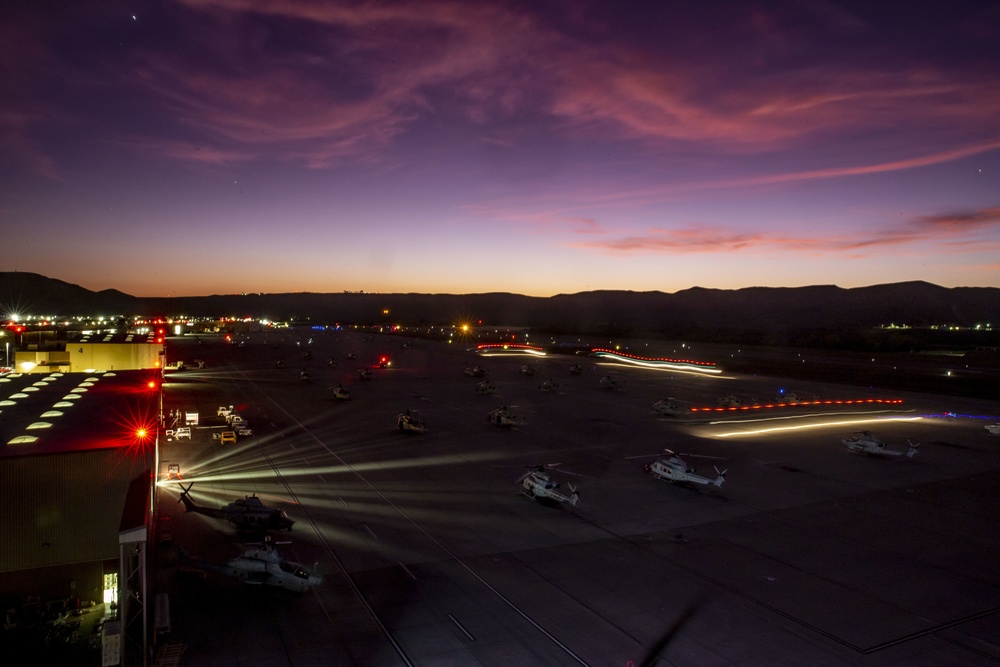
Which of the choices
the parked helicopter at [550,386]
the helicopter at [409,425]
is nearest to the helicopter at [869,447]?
the helicopter at [409,425]

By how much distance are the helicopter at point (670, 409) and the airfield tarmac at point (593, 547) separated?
3461 millimetres

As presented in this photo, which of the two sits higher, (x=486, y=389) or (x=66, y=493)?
(x=66, y=493)

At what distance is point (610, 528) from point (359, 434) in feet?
76.6

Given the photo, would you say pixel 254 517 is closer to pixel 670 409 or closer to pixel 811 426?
pixel 670 409

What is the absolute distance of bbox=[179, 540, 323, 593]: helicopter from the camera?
60.5ft

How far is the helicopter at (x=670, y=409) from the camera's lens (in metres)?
Answer: 52.5

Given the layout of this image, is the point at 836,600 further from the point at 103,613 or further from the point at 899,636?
the point at 103,613

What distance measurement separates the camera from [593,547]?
913 inches

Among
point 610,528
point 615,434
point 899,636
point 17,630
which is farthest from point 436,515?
point 615,434

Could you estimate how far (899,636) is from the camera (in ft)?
56.5

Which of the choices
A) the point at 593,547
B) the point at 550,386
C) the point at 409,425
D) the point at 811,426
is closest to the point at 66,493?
the point at 593,547

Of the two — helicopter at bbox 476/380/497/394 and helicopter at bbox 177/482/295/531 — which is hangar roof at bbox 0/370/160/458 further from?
helicopter at bbox 476/380/497/394

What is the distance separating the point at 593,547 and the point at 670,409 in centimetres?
3155

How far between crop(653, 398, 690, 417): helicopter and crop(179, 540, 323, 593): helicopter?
39098 mm
